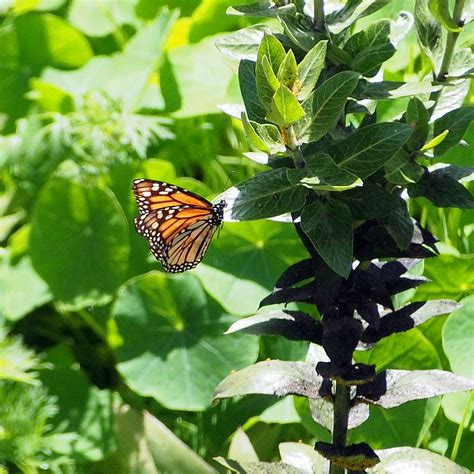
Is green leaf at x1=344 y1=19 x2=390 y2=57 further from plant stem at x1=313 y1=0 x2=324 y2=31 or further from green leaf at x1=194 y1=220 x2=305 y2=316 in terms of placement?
green leaf at x1=194 y1=220 x2=305 y2=316

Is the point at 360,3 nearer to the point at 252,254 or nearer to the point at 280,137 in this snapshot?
the point at 280,137

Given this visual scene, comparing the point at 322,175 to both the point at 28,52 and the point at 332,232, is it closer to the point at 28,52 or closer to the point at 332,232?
the point at 332,232

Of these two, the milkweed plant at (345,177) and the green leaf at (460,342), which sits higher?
the milkweed plant at (345,177)

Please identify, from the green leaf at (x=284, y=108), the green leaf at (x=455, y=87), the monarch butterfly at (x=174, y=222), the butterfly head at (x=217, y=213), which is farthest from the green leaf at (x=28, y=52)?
the green leaf at (x=284, y=108)

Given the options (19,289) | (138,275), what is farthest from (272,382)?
(19,289)

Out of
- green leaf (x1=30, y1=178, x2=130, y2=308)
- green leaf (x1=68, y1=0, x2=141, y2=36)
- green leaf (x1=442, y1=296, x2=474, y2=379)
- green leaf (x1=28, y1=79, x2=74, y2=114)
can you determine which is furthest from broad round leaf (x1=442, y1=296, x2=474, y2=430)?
green leaf (x1=68, y1=0, x2=141, y2=36)

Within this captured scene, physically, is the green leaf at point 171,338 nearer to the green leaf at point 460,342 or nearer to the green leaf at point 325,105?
the green leaf at point 460,342
